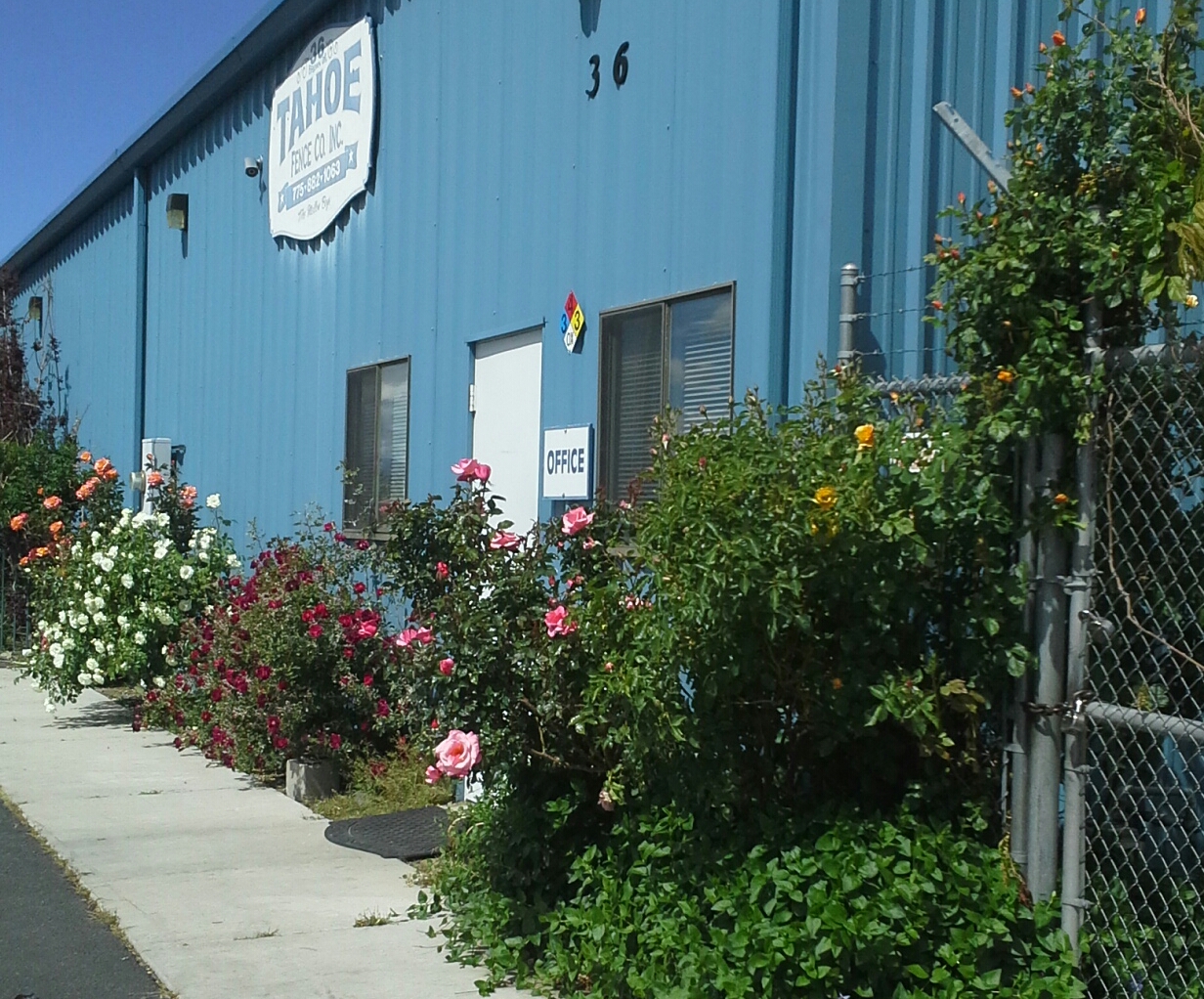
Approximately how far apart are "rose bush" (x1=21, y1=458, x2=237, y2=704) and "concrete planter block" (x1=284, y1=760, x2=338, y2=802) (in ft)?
8.60

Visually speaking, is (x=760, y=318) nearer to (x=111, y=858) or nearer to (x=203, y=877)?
(x=203, y=877)

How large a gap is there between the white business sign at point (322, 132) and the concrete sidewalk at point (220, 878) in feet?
13.4

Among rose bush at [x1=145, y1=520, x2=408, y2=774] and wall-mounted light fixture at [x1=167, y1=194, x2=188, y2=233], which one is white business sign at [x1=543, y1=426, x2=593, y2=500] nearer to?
rose bush at [x1=145, y1=520, x2=408, y2=774]

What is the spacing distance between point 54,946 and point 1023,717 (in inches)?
159

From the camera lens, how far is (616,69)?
7.04 metres

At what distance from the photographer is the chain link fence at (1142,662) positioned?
13.6 ft

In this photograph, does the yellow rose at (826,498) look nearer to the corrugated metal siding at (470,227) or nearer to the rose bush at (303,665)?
the corrugated metal siding at (470,227)

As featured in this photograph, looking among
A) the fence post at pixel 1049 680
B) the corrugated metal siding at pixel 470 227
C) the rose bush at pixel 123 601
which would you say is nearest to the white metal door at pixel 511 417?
the corrugated metal siding at pixel 470 227

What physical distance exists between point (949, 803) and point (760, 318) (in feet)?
7.14

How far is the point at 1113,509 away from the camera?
4242 millimetres

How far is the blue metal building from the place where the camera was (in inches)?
228

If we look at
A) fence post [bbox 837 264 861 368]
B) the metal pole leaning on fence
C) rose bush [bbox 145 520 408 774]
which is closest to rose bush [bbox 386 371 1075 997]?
the metal pole leaning on fence

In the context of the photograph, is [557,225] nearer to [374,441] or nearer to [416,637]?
[416,637]

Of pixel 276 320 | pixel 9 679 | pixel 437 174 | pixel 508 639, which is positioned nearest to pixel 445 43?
pixel 437 174
